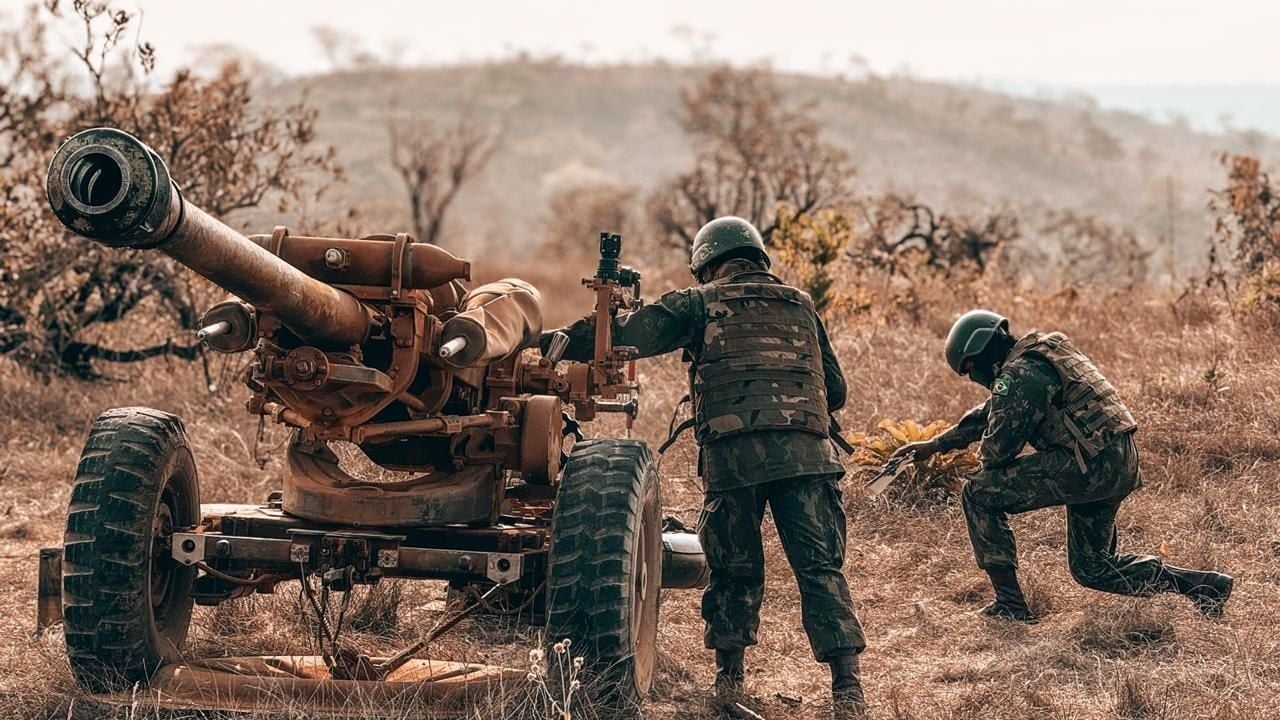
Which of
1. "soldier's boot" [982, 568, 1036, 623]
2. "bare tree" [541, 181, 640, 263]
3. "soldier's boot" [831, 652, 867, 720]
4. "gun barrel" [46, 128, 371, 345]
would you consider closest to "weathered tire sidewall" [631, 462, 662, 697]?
"soldier's boot" [831, 652, 867, 720]

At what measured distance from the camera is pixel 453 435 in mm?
6227

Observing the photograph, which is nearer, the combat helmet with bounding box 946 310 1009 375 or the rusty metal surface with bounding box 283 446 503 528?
the rusty metal surface with bounding box 283 446 503 528

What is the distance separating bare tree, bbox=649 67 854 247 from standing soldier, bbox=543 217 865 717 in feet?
21.5

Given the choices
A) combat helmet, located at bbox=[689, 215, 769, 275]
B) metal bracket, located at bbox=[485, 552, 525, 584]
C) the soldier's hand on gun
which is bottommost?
metal bracket, located at bbox=[485, 552, 525, 584]

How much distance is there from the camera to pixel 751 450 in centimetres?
654

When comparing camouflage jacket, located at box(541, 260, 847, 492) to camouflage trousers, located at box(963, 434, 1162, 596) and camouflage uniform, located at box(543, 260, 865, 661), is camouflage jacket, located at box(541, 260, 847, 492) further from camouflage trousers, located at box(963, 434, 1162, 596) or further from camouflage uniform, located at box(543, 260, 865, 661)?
camouflage trousers, located at box(963, 434, 1162, 596)

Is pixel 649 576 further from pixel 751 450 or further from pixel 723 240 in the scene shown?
pixel 723 240

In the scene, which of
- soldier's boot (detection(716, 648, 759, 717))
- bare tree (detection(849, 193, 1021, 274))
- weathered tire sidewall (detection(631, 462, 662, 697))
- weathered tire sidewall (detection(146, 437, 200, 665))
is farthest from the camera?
bare tree (detection(849, 193, 1021, 274))

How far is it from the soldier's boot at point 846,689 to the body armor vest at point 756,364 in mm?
934

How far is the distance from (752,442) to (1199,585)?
2579mm

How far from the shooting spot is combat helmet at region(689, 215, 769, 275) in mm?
6883

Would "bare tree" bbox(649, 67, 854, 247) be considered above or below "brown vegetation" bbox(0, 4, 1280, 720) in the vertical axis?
above

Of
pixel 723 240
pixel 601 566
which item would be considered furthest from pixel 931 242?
pixel 601 566

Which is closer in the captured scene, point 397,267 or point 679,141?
point 397,267
